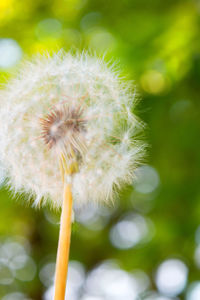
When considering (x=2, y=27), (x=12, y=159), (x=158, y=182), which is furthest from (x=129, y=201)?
(x=12, y=159)

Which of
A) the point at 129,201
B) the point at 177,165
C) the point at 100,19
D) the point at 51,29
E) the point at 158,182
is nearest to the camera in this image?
the point at 100,19

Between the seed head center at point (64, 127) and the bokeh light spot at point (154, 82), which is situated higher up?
the bokeh light spot at point (154, 82)

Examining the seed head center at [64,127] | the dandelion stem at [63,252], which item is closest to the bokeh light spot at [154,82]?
the seed head center at [64,127]

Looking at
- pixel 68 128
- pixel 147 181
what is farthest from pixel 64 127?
pixel 147 181

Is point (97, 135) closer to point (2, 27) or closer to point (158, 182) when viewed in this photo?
point (2, 27)

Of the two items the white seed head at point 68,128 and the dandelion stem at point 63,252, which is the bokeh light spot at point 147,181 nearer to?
the white seed head at point 68,128

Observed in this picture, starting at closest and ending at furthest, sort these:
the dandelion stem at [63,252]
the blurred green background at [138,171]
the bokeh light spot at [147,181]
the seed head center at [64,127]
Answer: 1. the dandelion stem at [63,252]
2. the seed head center at [64,127]
3. the blurred green background at [138,171]
4. the bokeh light spot at [147,181]

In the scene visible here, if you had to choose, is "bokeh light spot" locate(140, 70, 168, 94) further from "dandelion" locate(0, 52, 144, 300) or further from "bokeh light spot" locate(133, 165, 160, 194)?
"dandelion" locate(0, 52, 144, 300)

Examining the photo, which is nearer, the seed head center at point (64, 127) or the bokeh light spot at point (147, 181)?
the seed head center at point (64, 127)

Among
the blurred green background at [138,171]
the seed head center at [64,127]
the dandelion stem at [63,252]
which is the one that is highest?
the blurred green background at [138,171]
